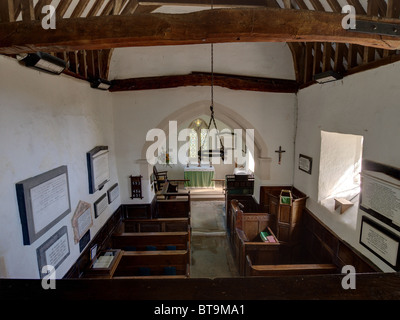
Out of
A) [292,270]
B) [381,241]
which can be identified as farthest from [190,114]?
[381,241]

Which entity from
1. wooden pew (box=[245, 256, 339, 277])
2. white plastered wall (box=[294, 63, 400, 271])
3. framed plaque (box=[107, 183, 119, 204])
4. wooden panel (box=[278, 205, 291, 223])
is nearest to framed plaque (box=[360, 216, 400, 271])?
white plastered wall (box=[294, 63, 400, 271])

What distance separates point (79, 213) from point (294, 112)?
5.13m

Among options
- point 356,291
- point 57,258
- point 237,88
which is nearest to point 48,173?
point 57,258

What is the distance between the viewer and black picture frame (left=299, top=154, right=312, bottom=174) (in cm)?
543

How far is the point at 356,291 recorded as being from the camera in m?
0.64

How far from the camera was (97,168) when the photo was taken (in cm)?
492

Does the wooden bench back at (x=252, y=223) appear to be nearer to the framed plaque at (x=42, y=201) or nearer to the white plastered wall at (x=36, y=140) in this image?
the white plastered wall at (x=36, y=140)

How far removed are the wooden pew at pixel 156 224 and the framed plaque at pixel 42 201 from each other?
256 cm

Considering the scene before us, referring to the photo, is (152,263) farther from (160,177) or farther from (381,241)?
(160,177)

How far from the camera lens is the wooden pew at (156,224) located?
622 cm

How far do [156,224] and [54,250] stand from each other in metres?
2.96

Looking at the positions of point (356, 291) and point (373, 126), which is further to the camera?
point (373, 126)

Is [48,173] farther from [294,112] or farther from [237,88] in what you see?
[294,112]

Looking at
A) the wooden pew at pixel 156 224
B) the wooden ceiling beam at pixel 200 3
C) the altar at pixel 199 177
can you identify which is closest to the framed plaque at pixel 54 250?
the wooden pew at pixel 156 224
